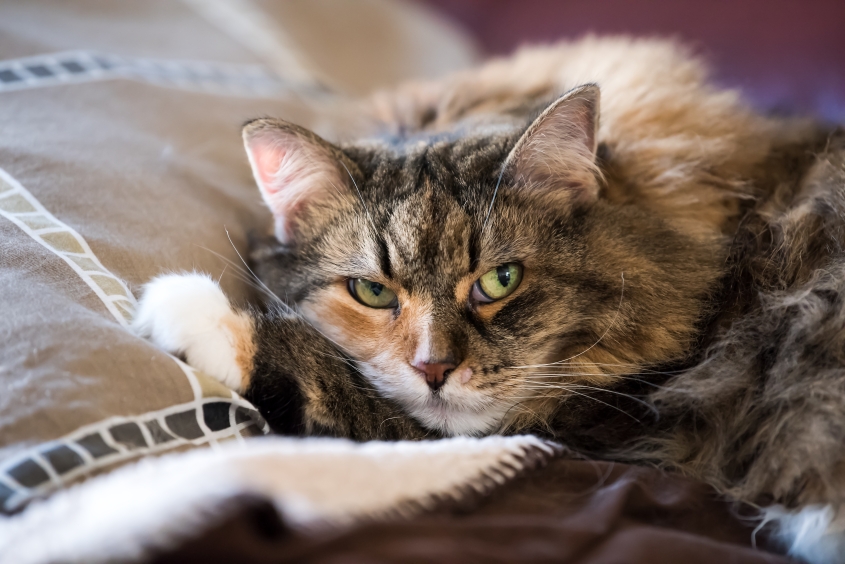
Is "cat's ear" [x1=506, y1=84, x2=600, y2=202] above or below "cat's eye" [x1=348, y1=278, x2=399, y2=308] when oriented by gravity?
above

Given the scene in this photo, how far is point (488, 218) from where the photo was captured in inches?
44.1

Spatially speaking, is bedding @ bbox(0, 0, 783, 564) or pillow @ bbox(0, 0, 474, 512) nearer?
bedding @ bbox(0, 0, 783, 564)

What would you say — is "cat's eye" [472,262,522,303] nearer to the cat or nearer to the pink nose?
the cat

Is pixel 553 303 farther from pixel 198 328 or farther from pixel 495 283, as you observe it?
pixel 198 328

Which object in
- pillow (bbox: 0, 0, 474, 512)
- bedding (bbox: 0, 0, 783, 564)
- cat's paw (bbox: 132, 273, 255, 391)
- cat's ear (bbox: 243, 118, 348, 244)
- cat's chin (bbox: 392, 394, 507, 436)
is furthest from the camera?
cat's ear (bbox: 243, 118, 348, 244)

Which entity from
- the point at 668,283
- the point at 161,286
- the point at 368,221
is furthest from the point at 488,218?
the point at 161,286

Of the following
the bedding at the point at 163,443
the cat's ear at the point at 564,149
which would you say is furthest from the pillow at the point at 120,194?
the cat's ear at the point at 564,149

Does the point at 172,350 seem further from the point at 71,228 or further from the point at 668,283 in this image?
the point at 668,283

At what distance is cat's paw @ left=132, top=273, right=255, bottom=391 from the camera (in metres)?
0.96

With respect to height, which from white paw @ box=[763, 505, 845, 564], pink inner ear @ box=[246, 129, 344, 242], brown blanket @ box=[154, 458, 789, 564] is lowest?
white paw @ box=[763, 505, 845, 564]

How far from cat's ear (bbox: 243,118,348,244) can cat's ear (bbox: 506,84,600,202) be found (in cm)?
37

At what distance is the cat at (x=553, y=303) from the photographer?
3.30 ft

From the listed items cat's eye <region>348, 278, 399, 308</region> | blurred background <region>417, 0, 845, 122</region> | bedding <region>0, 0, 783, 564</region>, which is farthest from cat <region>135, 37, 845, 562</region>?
blurred background <region>417, 0, 845, 122</region>

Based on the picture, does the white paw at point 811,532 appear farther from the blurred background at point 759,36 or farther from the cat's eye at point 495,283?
the blurred background at point 759,36
